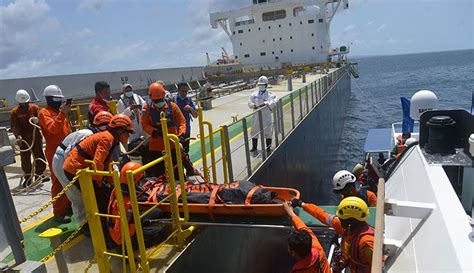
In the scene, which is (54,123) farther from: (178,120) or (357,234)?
(357,234)

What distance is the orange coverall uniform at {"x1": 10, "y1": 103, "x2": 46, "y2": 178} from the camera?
703cm

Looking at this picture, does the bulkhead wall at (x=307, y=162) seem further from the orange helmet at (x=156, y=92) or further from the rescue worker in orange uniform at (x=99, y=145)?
the rescue worker in orange uniform at (x=99, y=145)

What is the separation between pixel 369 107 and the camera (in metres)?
36.2

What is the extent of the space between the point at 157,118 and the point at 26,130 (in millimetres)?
3375

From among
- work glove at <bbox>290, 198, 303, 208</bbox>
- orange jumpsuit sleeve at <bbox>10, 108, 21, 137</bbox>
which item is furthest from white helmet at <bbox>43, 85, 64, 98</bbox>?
work glove at <bbox>290, 198, 303, 208</bbox>

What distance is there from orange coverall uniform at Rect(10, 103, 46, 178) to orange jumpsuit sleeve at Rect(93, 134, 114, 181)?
3.92m

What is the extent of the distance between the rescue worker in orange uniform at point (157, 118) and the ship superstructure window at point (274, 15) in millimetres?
40276

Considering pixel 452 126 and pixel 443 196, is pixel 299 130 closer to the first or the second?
pixel 452 126

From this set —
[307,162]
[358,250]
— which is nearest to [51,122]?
[358,250]

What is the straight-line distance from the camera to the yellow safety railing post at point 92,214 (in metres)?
3.14

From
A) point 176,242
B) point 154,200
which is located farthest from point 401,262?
point 154,200

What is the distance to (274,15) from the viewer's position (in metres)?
43.3

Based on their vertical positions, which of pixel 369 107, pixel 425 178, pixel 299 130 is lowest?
pixel 369 107

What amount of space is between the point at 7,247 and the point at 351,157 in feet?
61.1
